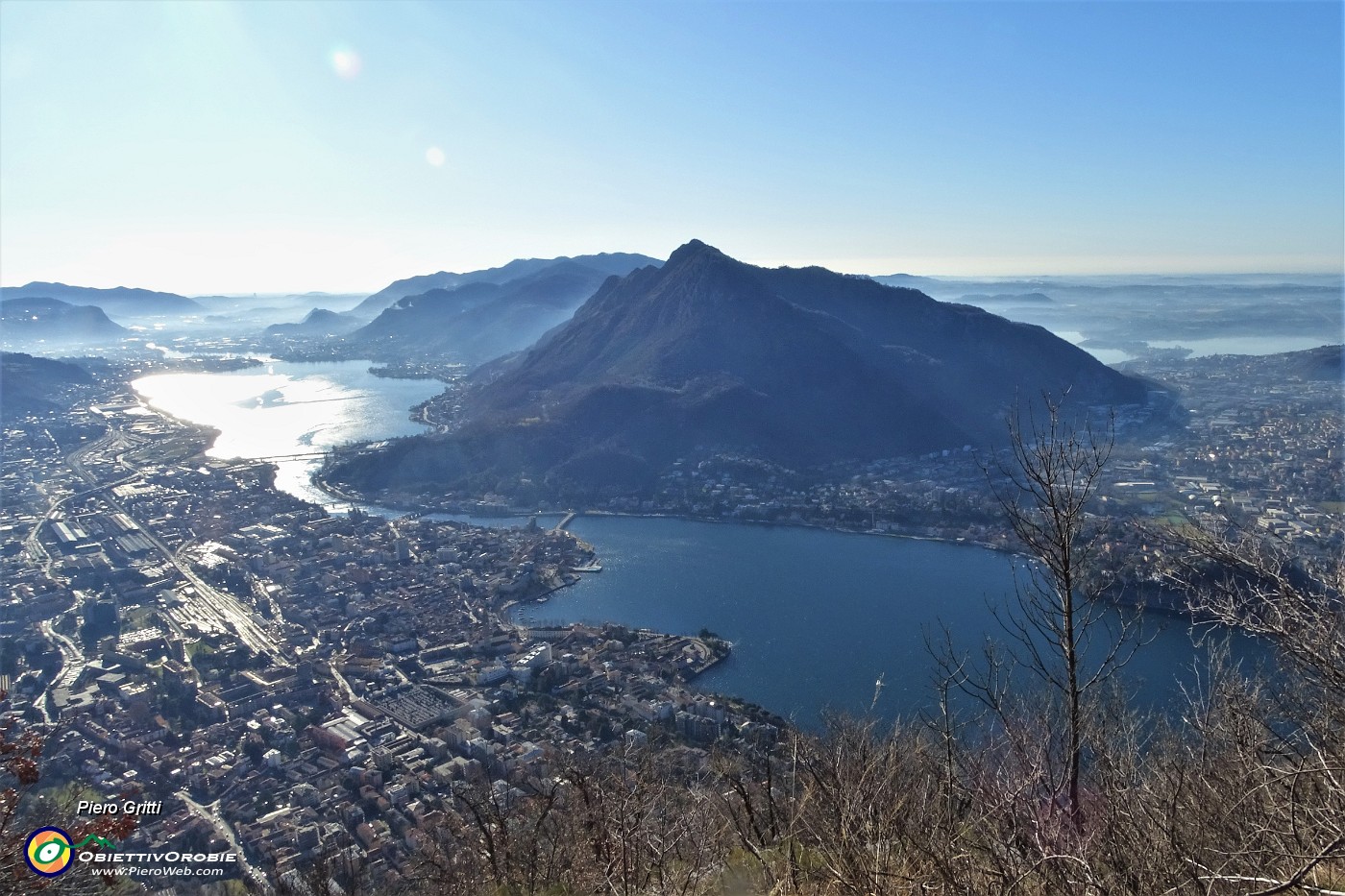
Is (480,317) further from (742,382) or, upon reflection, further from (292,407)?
(742,382)

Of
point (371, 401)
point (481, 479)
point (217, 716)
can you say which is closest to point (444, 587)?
point (217, 716)

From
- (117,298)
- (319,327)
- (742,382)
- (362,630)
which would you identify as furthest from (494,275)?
(362,630)

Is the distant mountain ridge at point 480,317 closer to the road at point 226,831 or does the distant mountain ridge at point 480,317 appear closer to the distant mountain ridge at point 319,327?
the distant mountain ridge at point 319,327

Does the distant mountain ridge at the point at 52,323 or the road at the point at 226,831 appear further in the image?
the distant mountain ridge at the point at 52,323

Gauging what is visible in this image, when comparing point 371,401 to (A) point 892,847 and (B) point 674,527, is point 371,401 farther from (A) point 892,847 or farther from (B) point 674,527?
(A) point 892,847

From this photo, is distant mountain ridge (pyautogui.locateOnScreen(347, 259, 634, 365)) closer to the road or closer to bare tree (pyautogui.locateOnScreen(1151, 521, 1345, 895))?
the road

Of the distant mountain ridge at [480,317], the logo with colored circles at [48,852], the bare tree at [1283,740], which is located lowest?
the logo with colored circles at [48,852]

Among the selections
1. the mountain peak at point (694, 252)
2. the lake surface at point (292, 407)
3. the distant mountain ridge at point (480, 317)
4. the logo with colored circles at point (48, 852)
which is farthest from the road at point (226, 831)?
the distant mountain ridge at point (480, 317)
